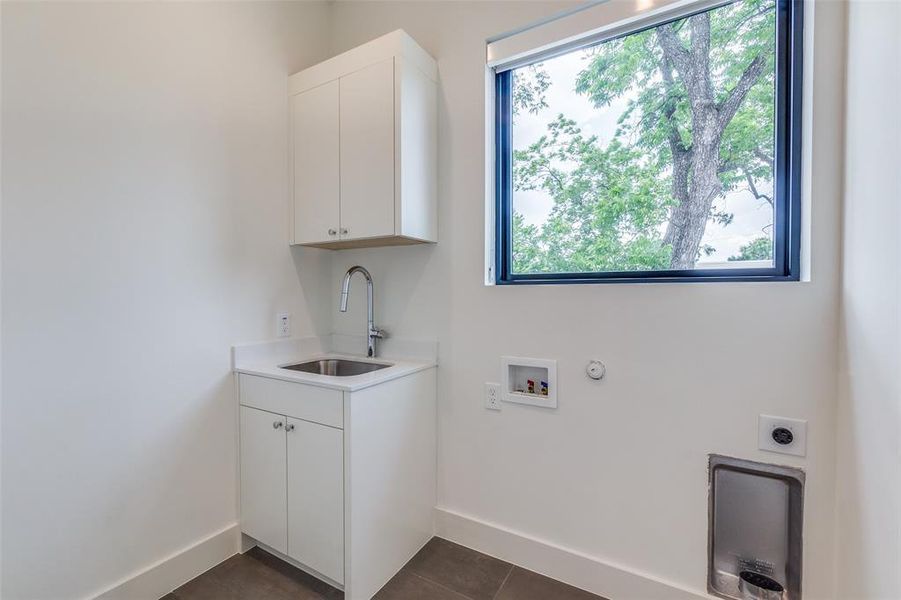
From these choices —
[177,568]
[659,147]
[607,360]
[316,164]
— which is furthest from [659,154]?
[177,568]

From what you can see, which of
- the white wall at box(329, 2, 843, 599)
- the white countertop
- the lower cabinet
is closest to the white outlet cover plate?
the white wall at box(329, 2, 843, 599)

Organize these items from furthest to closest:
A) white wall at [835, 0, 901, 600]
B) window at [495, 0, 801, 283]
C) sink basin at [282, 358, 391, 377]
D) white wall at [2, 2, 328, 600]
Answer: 1. sink basin at [282, 358, 391, 377]
2. window at [495, 0, 801, 283]
3. white wall at [2, 2, 328, 600]
4. white wall at [835, 0, 901, 600]

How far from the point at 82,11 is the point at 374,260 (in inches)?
52.9

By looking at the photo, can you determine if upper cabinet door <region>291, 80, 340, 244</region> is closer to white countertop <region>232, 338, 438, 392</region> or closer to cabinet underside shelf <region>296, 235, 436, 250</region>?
cabinet underside shelf <region>296, 235, 436, 250</region>

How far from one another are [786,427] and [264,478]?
1.94 metres

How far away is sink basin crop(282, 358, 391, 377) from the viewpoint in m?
1.89

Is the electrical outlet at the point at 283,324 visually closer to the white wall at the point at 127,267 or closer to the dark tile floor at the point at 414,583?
the white wall at the point at 127,267

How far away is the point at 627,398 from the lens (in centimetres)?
145

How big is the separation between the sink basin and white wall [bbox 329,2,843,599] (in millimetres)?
207

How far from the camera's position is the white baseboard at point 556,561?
140 centimetres

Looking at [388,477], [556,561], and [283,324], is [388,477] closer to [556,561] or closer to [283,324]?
[556,561]

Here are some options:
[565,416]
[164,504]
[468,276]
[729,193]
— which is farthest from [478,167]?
[164,504]

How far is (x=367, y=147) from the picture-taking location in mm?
1687

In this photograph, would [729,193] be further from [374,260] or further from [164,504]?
[164,504]
